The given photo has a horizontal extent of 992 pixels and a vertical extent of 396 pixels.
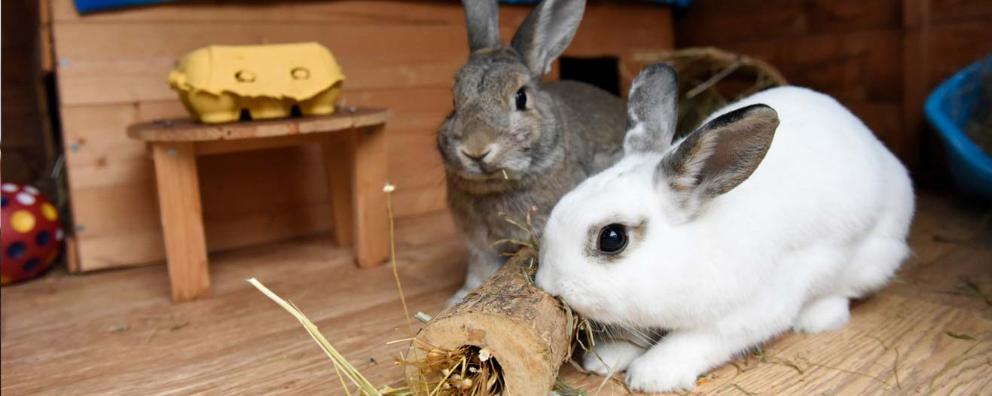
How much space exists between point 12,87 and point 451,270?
2.60 meters

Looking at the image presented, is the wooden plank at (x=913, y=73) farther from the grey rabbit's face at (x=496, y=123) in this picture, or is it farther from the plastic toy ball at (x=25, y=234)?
the plastic toy ball at (x=25, y=234)

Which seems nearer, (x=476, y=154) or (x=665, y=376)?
(x=665, y=376)

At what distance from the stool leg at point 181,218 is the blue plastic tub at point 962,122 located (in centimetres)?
322

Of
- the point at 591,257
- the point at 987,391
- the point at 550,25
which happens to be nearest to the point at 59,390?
the point at 591,257

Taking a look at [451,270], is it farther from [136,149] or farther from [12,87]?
[12,87]

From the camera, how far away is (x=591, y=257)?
179 cm

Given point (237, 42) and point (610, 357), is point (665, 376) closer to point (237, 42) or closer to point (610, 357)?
point (610, 357)

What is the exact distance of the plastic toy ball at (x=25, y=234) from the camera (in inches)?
123

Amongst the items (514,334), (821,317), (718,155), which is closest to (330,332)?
(514,334)

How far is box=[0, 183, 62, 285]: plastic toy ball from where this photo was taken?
10.2 ft

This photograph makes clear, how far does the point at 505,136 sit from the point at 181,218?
1.31 meters

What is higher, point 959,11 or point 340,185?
point 959,11

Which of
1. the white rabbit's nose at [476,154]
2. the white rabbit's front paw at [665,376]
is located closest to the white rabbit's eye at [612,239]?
the white rabbit's front paw at [665,376]

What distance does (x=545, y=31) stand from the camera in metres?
2.64
